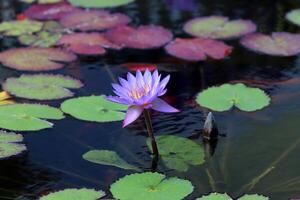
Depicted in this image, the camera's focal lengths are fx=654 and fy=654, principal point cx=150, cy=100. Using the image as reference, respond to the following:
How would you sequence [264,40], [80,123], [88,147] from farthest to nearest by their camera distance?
[264,40]
[80,123]
[88,147]

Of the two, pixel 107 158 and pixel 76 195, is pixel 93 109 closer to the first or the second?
pixel 107 158

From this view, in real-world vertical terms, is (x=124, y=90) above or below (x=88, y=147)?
above

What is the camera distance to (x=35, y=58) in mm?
2652

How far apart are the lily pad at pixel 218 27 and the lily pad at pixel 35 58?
56cm

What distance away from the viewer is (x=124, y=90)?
180 cm

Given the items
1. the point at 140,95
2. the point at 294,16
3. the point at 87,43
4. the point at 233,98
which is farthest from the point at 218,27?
the point at 140,95

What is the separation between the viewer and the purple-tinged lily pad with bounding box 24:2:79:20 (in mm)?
Answer: 3100

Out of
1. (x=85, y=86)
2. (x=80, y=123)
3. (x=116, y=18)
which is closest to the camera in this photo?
(x=80, y=123)

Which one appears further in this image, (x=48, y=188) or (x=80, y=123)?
(x=80, y=123)

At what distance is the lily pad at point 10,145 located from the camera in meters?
1.96

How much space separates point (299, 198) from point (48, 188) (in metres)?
0.68

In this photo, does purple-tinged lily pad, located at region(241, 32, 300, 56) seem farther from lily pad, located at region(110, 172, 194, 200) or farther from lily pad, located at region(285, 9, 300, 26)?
lily pad, located at region(110, 172, 194, 200)

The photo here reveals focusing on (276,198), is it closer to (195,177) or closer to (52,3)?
(195,177)

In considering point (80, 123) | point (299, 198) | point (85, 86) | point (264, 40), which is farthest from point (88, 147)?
point (264, 40)
